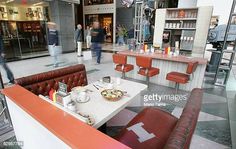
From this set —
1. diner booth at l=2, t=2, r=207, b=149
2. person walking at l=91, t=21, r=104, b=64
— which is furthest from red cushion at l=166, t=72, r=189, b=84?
person walking at l=91, t=21, r=104, b=64

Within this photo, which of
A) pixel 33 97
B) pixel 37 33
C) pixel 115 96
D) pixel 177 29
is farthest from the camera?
pixel 37 33

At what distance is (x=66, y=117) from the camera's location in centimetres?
120

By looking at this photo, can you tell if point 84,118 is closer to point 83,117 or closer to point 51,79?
point 83,117

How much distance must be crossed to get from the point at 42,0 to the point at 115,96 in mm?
8070

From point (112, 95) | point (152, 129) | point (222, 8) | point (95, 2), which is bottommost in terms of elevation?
point (152, 129)

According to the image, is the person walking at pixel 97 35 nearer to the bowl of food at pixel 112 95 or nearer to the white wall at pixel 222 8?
the white wall at pixel 222 8

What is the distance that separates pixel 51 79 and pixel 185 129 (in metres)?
2.17

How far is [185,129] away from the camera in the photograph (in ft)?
3.42

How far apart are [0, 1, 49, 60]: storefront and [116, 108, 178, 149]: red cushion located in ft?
25.0

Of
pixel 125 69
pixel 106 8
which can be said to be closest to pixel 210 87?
pixel 125 69

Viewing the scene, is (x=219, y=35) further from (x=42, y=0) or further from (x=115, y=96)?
(x=42, y=0)

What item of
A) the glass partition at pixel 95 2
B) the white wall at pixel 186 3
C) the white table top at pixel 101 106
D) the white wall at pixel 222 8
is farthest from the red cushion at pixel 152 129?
the glass partition at pixel 95 2

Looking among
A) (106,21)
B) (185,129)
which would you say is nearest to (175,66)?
(185,129)

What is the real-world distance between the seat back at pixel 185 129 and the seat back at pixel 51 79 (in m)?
2.05
